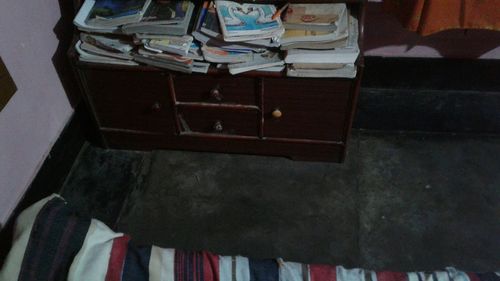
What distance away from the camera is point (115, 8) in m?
1.34

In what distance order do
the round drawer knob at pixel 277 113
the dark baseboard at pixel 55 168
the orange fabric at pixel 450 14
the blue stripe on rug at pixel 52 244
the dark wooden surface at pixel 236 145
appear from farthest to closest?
the dark wooden surface at pixel 236 145, the round drawer knob at pixel 277 113, the dark baseboard at pixel 55 168, the orange fabric at pixel 450 14, the blue stripe on rug at pixel 52 244

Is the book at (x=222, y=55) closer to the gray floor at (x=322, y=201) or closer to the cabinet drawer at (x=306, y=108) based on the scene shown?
the cabinet drawer at (x=306, y=108)

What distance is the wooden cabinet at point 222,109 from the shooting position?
139 centimetres

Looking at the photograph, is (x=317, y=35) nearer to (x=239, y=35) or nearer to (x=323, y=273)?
(x=239, y=35)

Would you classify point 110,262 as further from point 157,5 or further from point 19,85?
point 157,5

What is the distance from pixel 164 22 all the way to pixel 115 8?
0.18 m

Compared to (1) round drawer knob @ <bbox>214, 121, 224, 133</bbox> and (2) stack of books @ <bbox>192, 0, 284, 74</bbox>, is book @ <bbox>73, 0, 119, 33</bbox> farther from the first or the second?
(1) round drawer knob @ <bbox>214, 121, 224, 133</bbox>

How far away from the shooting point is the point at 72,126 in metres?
1.62

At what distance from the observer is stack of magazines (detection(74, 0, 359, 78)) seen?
4.15 ft

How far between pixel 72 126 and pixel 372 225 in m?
Answer: 1.10

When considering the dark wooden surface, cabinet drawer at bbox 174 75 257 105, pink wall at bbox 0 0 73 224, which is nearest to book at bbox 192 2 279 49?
cabinet drawer at bbox 174 75 257 105

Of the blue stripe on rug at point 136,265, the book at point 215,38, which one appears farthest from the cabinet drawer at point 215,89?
the blue stripe on rug at point 136,265

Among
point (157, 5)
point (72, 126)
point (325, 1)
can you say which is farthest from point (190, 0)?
point (72, 126)

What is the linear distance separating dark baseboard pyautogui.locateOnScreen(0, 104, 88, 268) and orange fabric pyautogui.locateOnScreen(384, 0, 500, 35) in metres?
1.18
